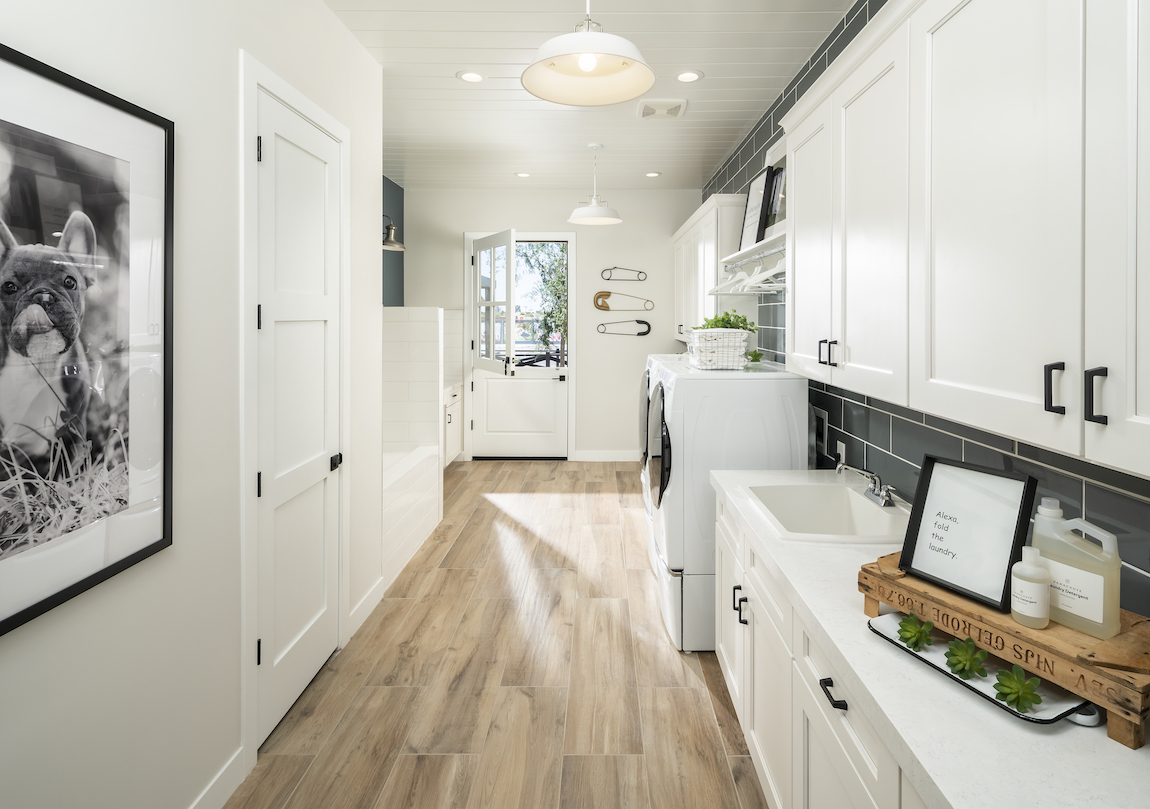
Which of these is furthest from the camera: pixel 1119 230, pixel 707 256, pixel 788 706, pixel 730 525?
pixel 707 256

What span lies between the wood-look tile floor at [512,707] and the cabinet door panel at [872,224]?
127cm

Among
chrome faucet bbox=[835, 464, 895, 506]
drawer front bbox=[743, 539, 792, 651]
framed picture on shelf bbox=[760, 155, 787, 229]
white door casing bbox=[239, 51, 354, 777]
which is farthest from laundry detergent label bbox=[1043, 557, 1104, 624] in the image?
framed picture on shelf bbox=[760, 155, 787, 229]

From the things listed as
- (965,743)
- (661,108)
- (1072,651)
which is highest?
(661,108)

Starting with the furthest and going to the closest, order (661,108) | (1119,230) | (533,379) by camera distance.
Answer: (533,379), (661,108), (1119,230)

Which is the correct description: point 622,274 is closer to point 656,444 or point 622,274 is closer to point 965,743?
point 656,444

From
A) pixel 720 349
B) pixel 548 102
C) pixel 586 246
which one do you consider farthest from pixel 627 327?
pixel 720 349

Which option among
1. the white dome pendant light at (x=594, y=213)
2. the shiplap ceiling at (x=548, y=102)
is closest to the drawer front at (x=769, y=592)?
the shiplap ceiling at (x=548, y=102)

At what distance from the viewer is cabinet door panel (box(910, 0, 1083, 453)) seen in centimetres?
95

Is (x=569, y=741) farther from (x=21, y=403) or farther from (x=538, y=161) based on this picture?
(x=538, y=161)

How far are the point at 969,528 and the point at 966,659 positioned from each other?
0.24 m

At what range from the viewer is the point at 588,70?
1728 millimetres

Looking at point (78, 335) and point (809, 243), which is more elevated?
point (809, 243)

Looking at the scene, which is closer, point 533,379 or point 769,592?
point 769,592

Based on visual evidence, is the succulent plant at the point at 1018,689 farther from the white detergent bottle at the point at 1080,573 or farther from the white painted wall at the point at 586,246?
the white painted wall at the point at 586,246
